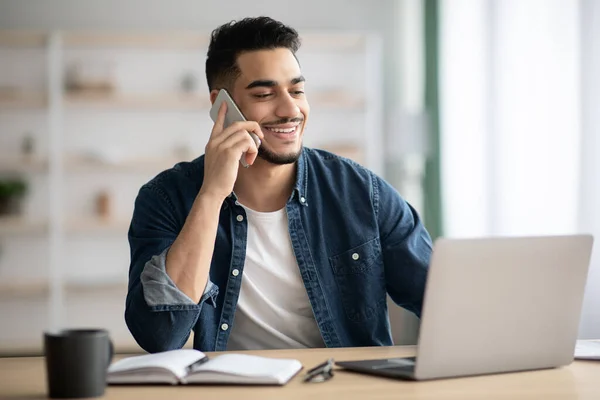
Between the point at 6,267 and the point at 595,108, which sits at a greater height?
the point at 595,108

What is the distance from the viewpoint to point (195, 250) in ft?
5.76

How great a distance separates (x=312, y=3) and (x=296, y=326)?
3.90 metres

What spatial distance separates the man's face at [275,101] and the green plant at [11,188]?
11.0 ft

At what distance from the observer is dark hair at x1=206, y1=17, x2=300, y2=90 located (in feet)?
7.25

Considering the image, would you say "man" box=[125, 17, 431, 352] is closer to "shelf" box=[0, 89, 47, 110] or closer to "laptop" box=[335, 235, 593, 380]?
"laptop" box=[335, 235, 593, 380]

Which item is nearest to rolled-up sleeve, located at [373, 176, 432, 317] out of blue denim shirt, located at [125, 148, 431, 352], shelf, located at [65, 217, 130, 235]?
blue denim shirt, located at [125, 148, 431, 352]

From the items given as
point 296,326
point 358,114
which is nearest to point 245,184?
point 296,326

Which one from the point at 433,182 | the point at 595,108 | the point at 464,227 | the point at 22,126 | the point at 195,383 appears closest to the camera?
the point at 195,383

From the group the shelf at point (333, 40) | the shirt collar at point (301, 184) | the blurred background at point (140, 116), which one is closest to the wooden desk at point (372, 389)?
the shirt collar at point (301, 184)

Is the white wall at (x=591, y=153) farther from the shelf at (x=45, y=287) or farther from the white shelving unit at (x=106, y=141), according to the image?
the shelf at (x=45, y=287)

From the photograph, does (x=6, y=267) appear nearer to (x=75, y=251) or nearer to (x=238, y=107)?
(x=75, y=251)

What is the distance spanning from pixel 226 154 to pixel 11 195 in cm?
362

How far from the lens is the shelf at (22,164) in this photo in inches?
199

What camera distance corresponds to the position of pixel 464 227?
4.37 meters
